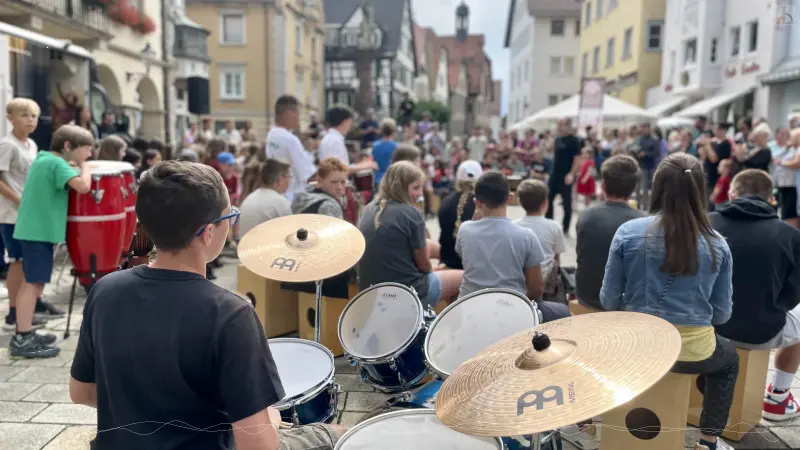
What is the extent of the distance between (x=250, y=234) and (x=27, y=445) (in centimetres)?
155

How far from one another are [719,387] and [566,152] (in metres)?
Answer: 7.08

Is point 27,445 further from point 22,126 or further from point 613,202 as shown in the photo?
point 613,202

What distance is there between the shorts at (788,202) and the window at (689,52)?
18525 millimetres

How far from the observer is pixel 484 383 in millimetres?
1845

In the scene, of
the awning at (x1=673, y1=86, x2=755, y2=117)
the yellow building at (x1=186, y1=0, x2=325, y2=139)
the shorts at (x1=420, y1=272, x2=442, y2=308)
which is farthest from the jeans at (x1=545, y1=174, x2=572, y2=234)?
the yellow building at (x1=186, y1=0, x2=325, y2=139)

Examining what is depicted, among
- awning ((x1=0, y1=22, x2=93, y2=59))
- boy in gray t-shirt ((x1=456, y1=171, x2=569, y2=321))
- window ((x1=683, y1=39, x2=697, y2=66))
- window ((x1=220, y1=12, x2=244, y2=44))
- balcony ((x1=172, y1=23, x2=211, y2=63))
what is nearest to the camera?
boy in gray t-shirt ((x1=456, y1=171, x2=569, y2=321))

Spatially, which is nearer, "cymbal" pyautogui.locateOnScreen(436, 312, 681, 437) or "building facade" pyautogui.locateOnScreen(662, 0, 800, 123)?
"cymbal" pyautogui.locateOnScreen(436, 312, 681, 437)

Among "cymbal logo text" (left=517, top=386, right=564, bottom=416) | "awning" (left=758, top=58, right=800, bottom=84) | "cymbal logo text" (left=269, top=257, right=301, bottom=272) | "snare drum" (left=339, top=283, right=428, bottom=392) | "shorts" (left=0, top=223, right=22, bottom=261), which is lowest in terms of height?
"snare drum" (left=339, top=283, right=428, bottom=392)

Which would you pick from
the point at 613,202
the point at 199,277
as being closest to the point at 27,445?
the point at 199,277

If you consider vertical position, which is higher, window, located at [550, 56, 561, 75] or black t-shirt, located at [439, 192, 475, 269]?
window, located at [550, 56, 561, 75]

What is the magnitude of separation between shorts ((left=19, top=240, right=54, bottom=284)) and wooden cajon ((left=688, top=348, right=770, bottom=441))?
4384 millimetres

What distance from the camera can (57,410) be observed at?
3793mm

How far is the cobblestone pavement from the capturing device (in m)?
3.44

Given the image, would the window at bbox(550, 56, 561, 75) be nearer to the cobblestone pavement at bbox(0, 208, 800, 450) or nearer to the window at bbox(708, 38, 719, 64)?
the window at bbox(708, 38, 719, 64)
